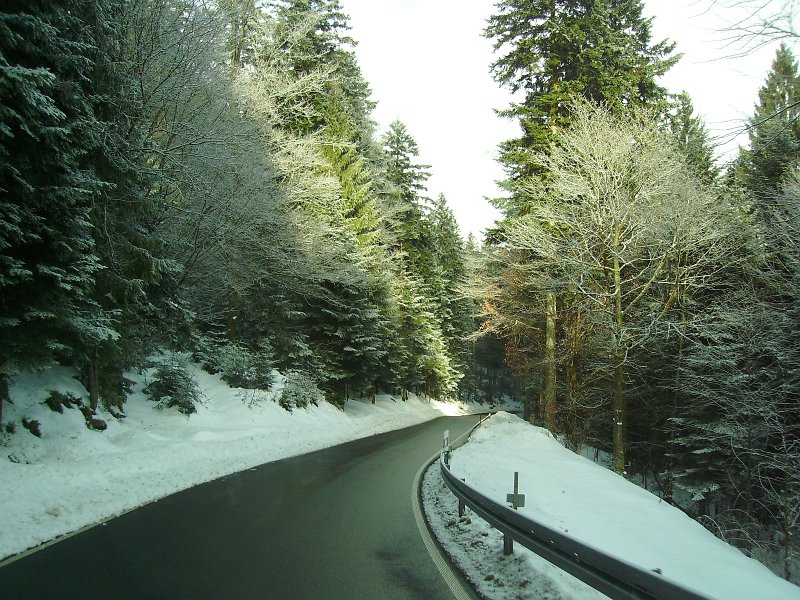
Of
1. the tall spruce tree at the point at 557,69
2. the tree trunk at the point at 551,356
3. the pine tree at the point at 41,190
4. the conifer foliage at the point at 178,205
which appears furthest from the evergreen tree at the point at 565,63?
the pine tree at the point at 41,190

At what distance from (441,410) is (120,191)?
4290cm

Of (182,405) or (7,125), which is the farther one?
(182,405)

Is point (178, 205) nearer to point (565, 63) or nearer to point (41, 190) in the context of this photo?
point (41, 190)

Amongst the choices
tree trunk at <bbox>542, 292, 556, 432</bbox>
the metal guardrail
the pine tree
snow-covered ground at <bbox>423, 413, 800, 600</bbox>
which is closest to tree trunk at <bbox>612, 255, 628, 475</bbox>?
snow-covered ground at <bbox>423, 413, 800, 600</bbox>

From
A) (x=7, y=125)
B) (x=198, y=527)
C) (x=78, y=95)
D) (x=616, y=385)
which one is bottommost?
(x=198, y=527)

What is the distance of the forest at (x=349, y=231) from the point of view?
29.6 ft

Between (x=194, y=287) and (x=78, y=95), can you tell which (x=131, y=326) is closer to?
(x=194, y=287)

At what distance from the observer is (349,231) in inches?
1050

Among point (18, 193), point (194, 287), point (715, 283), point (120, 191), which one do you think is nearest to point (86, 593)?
point (18, 193)

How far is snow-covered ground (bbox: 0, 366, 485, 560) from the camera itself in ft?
25.3

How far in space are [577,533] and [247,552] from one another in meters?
4.62

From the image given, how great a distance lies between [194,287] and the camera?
16.2m

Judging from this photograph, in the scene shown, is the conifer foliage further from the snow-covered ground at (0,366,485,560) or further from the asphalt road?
the asphalt road

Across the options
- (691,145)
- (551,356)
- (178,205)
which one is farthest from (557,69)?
(178,205)
